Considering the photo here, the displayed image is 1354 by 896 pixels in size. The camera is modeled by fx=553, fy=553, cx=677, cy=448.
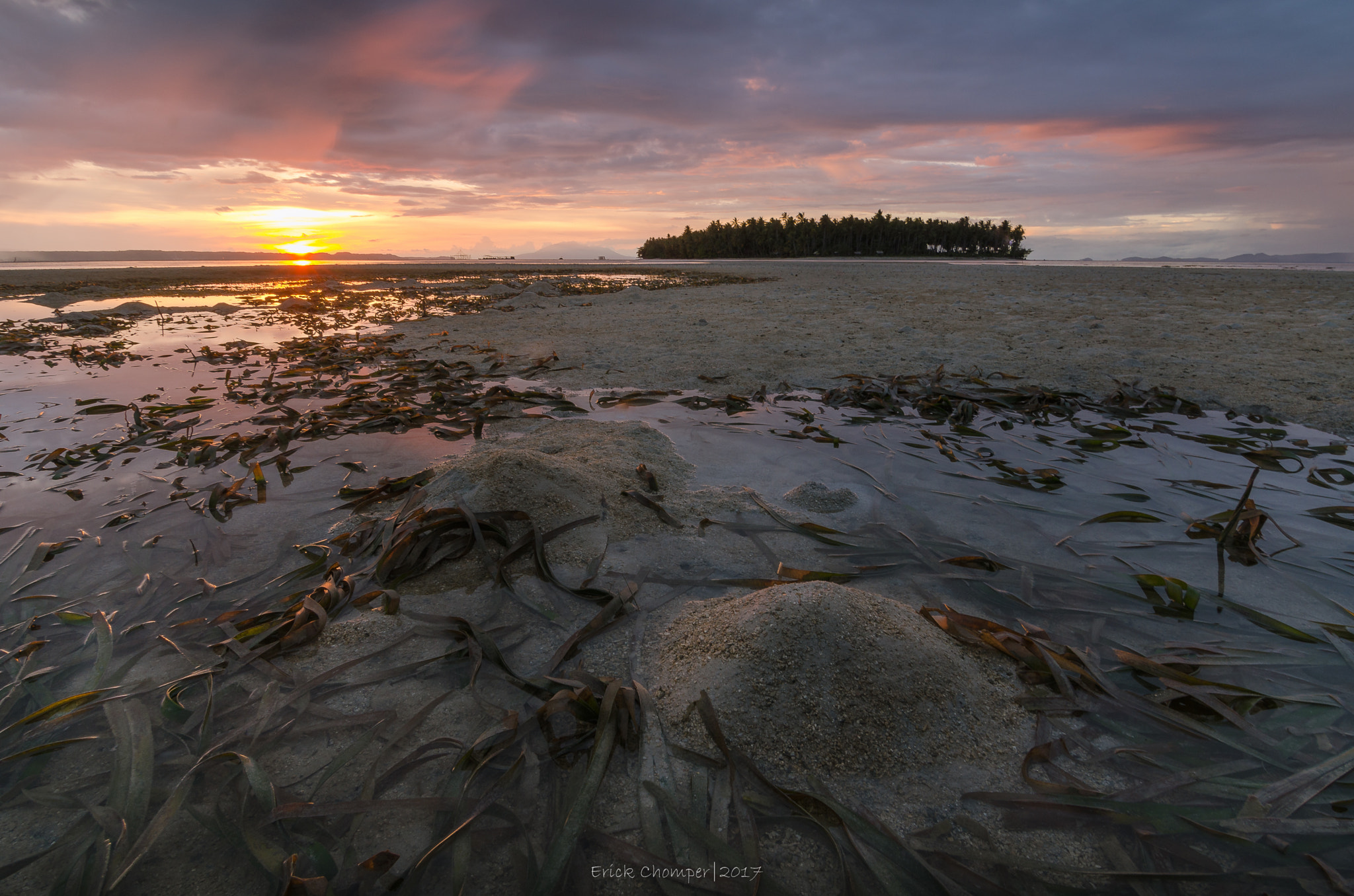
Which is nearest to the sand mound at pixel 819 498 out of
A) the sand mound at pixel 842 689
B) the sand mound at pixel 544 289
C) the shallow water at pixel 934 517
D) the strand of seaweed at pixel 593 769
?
the shallow water at pixel 934 517

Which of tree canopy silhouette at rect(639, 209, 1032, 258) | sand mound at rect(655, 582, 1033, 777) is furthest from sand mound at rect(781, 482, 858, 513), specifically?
tree canopy silhouette at rect(639, 209, 1032, 258)

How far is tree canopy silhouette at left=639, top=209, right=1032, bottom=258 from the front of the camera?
47656 mm

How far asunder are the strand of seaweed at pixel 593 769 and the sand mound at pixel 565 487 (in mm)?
651

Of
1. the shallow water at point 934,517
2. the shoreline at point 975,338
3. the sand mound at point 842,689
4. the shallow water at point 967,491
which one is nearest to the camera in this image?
the sand mound at point 842,689

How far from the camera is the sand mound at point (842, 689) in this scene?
1.54 meters

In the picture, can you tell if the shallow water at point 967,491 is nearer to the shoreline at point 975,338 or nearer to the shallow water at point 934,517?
the shallow water at point 934,517

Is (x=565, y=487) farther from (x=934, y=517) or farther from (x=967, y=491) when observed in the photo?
(x=967, y=491)

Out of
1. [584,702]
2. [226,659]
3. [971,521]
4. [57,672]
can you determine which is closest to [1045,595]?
[971,521]

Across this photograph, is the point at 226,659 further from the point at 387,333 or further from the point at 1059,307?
the point at 1059,307

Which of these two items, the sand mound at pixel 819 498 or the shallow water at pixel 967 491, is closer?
the shallow water at pixel 967 491

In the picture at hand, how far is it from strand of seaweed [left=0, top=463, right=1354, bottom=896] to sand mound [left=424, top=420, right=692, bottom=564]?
651 millimetres

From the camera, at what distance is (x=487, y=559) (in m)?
2.51

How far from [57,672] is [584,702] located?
1.82 meters

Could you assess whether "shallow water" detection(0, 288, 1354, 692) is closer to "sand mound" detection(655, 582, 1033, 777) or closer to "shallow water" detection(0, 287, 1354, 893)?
"shallow water" detection(0, 287, 1354, 893)
